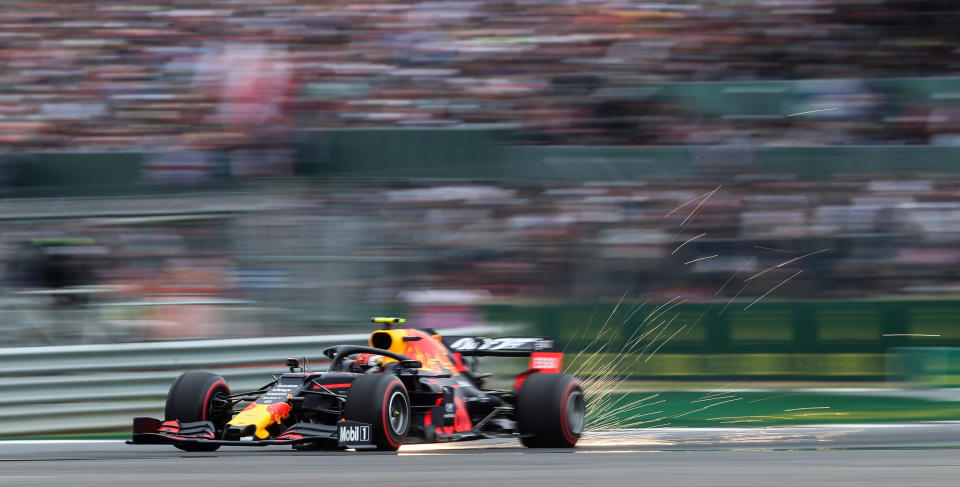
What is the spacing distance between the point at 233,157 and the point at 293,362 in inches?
215

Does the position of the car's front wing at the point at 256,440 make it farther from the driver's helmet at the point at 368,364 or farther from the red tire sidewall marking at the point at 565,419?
the red tire sidewall marking at the point at 565,419

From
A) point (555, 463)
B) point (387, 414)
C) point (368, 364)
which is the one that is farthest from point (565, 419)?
point (555, 463)

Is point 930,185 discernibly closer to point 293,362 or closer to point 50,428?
point 293,362

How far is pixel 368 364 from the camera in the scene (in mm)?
8688

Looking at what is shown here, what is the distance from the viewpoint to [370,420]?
7688mm

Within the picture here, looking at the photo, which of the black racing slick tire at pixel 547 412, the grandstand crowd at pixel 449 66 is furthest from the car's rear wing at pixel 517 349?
the grandstand crowd at pixel 449 66


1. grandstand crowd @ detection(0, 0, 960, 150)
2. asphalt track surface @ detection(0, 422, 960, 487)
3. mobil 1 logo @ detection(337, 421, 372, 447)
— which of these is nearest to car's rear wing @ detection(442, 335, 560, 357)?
asphalt track surface @ detection(0, 422, 960, 487)

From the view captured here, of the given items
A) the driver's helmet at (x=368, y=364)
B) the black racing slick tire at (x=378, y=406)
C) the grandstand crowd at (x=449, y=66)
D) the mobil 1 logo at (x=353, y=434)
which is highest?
the grandstand crowd at (x=449, y=66)

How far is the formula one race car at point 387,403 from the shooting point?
779 centimetres

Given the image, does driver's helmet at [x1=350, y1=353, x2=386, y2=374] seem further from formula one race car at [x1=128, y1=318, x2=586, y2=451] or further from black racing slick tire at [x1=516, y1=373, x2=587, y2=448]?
black racing slick tire at [x1=516, y1=373, x2=587, y2=448]

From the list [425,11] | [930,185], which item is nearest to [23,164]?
[425,11]

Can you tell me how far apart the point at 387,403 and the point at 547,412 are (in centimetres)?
147

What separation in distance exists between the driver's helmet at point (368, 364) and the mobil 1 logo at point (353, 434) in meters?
0.91

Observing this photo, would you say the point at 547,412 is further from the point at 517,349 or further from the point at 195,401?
the point at 195,401
